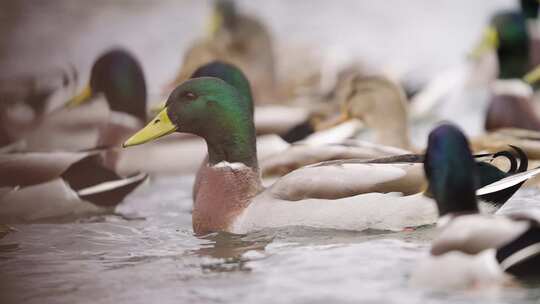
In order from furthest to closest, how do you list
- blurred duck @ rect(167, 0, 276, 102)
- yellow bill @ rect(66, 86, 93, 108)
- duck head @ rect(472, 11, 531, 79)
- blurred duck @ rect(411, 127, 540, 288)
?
1. blurred duck @ rect(167, 0, 276, 102)
2. duck head @ rect(472, 11, 531, 79)
3. yellow bill @ rect(66, 86, 93, 108)
4. blurred duck @ rect(411, 127, 540, 288)

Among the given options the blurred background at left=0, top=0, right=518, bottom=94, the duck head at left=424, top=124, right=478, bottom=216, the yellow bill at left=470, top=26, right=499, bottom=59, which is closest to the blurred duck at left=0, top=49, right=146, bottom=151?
the yellow bill at left=470, top=26, right=499, bottom=59

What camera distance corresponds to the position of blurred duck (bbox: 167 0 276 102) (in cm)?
683

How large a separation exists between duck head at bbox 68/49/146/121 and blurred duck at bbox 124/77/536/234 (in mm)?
1415

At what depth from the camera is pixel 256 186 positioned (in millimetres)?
4105

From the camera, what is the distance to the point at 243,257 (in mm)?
3738

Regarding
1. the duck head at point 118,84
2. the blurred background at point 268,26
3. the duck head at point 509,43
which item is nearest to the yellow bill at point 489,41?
the duck head at point 509,43

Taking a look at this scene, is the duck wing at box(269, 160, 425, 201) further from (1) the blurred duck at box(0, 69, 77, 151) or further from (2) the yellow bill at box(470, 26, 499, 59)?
(1) the blurred duck at box(0, 69, 77, 151)

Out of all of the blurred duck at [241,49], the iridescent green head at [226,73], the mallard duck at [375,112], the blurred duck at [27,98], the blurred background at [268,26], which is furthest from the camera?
the blurred background at [268,26]

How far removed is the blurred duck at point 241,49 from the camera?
6.83 metres

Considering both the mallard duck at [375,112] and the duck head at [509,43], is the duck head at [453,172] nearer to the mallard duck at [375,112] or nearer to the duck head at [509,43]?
the mallard duck at [375,112]

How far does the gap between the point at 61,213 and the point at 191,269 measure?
1.36 meters

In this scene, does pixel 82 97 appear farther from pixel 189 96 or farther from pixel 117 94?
pixel 189 96

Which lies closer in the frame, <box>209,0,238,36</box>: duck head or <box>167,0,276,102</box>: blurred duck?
<box>167,0,276,102</box>: blurred duck

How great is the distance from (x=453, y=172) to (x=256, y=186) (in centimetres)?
113
